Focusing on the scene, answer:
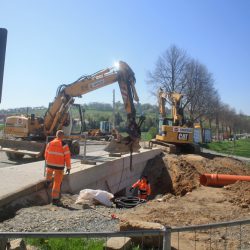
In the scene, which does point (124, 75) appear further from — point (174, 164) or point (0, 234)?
point (0, 234)

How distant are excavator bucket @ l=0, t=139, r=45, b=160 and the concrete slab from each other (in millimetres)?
2619

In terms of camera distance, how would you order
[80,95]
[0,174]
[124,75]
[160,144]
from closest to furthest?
[0,174]
[124,75]
[80,95]
[160,144]

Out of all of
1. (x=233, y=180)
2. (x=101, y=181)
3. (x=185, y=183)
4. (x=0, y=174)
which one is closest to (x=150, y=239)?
(x=0, y=174)

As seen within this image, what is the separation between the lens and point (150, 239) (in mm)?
5793

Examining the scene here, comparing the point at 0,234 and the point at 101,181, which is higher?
the point at 0,234

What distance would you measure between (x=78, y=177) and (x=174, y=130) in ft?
44.1

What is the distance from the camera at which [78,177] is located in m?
12.2

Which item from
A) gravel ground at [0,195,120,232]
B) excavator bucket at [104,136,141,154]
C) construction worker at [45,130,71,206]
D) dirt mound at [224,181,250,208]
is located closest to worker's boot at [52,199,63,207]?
construction worker at [45,130,71,206]

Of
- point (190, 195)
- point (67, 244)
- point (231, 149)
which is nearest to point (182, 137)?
point (190, 195)

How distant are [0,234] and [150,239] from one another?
8.90 feet

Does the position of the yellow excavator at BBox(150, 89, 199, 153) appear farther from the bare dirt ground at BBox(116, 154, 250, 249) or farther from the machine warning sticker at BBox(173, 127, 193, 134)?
the bare dirt ground at BBox(116, 154, 250, 249)

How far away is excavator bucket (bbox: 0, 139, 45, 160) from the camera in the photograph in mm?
17250

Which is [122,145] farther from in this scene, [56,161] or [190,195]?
→ [56,161]

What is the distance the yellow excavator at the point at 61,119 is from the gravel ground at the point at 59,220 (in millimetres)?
8215
